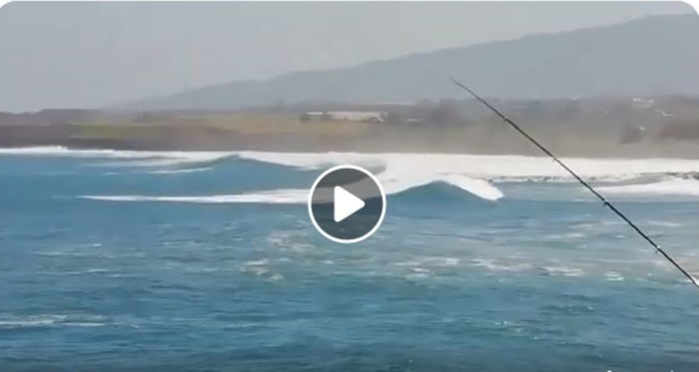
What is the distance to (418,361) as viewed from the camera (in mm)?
2119

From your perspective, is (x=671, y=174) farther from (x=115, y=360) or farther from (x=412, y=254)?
(x=115, y=360)

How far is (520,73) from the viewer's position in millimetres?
2166

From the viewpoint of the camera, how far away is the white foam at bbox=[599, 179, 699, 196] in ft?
7.19

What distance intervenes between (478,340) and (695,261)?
0.55m

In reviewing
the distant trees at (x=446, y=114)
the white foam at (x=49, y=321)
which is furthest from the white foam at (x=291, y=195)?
the white foam at (x=49, y=321)

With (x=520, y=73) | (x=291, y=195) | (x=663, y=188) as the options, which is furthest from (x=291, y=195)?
(x=663, y=188)

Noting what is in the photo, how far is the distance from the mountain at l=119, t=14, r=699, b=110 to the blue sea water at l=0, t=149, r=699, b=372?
0.63ft

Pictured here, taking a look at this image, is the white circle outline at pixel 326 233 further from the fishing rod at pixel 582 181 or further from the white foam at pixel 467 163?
the fishing rod at pixel 582 181

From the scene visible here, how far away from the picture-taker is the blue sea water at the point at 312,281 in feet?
6.94

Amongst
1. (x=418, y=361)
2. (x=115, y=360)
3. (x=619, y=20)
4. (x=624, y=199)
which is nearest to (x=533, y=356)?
(x=418, y=361)

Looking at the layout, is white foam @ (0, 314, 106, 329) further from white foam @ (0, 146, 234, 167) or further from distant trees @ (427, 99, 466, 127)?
distant trees @ (427, 99, 466, 127)

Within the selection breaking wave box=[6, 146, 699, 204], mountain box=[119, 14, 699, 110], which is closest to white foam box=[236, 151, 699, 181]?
breaking wave box=[6, 146, 699, 204]

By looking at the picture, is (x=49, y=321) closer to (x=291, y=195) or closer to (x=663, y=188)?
(x=291, y=195)

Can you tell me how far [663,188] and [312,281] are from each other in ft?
2.83
